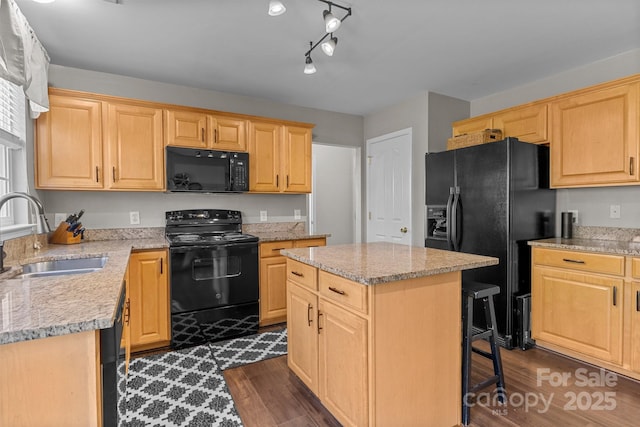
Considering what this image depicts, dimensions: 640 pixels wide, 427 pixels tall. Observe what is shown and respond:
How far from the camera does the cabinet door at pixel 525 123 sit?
9.73 ft

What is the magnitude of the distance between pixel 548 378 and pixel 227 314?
8.34 ft

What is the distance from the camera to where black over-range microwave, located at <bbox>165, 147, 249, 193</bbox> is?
3109 millimetres

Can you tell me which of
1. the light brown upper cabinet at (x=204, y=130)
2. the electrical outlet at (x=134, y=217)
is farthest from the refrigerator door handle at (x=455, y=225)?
the electrical outlet at (x=134, y=217)

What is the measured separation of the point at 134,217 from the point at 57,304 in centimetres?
242

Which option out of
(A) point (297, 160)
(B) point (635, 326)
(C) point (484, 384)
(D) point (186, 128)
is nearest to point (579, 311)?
(B) point (635, 326)

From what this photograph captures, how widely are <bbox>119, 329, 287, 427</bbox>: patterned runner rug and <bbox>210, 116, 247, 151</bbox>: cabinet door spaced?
1.87m

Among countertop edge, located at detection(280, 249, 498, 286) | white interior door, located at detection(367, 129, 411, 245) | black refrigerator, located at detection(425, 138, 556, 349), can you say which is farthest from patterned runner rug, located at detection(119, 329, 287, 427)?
white interior door, located at detection(367, 129, 411, 245)

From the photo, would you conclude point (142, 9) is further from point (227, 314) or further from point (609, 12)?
point (609, 12)

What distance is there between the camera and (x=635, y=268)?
2270 millimetres

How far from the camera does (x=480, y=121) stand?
3.46 meters

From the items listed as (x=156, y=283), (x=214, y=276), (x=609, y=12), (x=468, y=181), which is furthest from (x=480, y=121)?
(x=156, y=283)

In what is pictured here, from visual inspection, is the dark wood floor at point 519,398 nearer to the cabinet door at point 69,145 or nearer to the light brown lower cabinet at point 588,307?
the light brown lower cabinet at point 588,307

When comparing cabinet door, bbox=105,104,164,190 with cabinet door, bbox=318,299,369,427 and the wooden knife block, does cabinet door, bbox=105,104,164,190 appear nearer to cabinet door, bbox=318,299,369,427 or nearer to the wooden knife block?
the wooden knife block

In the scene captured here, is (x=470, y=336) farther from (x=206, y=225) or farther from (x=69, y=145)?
(x=69, y=145)
